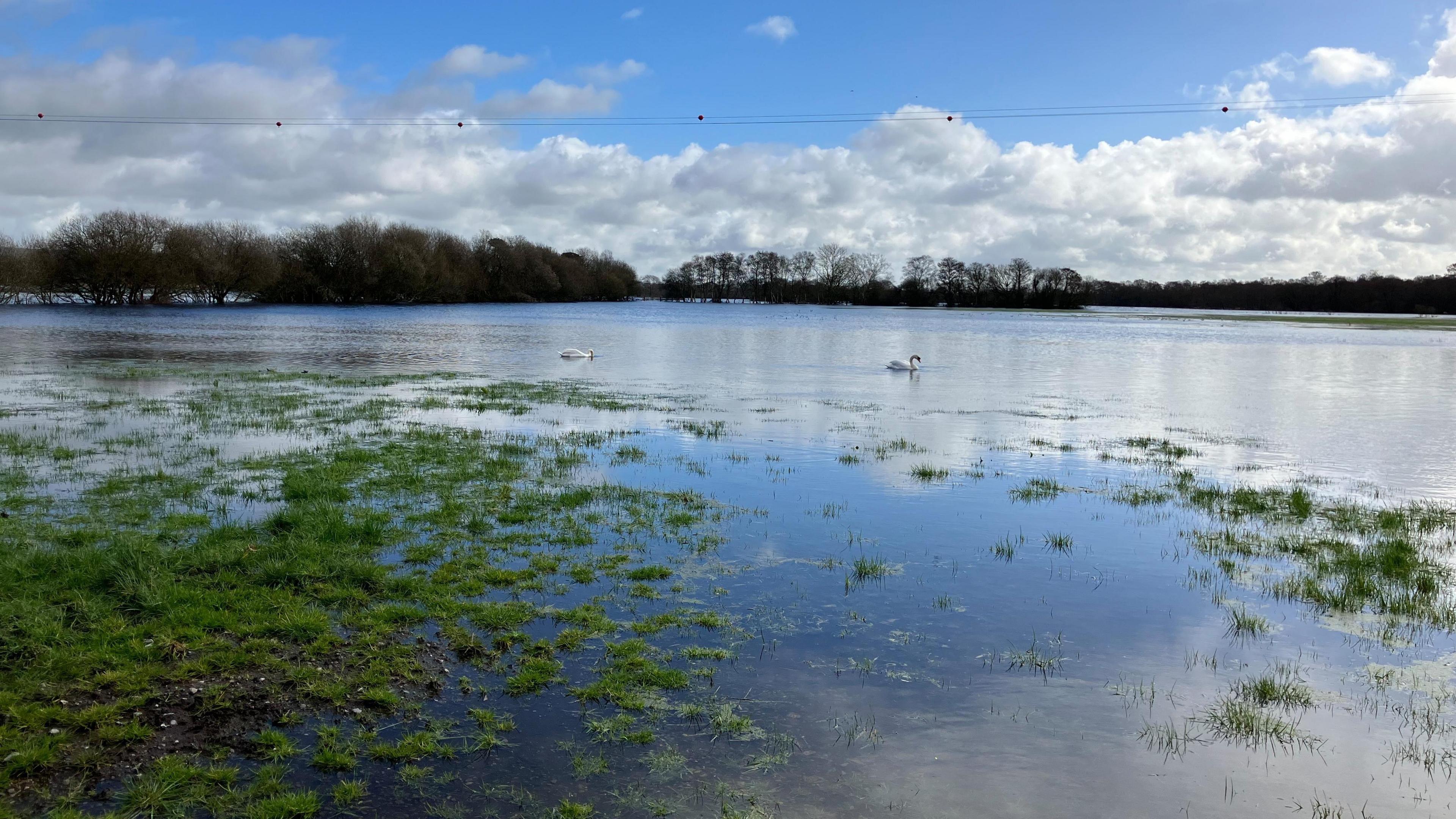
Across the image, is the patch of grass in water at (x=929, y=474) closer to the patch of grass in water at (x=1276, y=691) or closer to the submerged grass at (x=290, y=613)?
the submerged grass at (x=290, y=613)

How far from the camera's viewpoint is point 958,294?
625 ft

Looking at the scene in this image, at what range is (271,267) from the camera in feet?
372

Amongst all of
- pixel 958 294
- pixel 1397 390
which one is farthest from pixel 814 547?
pixel 958 294

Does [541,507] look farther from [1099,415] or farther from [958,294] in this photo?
[958,294]

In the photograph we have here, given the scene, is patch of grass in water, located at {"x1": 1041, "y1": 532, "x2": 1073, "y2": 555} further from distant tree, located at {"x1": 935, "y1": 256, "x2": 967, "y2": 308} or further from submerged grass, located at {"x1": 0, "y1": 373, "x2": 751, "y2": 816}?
distant tree, located at {"x1": 935, "y1": 256, "x2": 967, "y2": 308}

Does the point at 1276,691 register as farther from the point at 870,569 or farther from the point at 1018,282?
the point at 1018,282

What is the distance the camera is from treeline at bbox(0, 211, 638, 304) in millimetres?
92688

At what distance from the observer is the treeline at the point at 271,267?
304 feet

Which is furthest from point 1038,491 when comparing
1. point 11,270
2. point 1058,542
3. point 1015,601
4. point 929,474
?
point 11,270

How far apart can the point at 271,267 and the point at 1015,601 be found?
124 m

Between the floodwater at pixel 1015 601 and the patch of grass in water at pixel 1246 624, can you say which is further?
the patch of grass in water at pixel 1246 624

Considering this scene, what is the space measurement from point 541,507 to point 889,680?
5.86m

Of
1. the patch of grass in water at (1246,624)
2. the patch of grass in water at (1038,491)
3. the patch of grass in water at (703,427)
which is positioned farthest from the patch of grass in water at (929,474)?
the patch of grass in water at (1246,624)

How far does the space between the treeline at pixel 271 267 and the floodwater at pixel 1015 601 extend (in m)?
74.3
